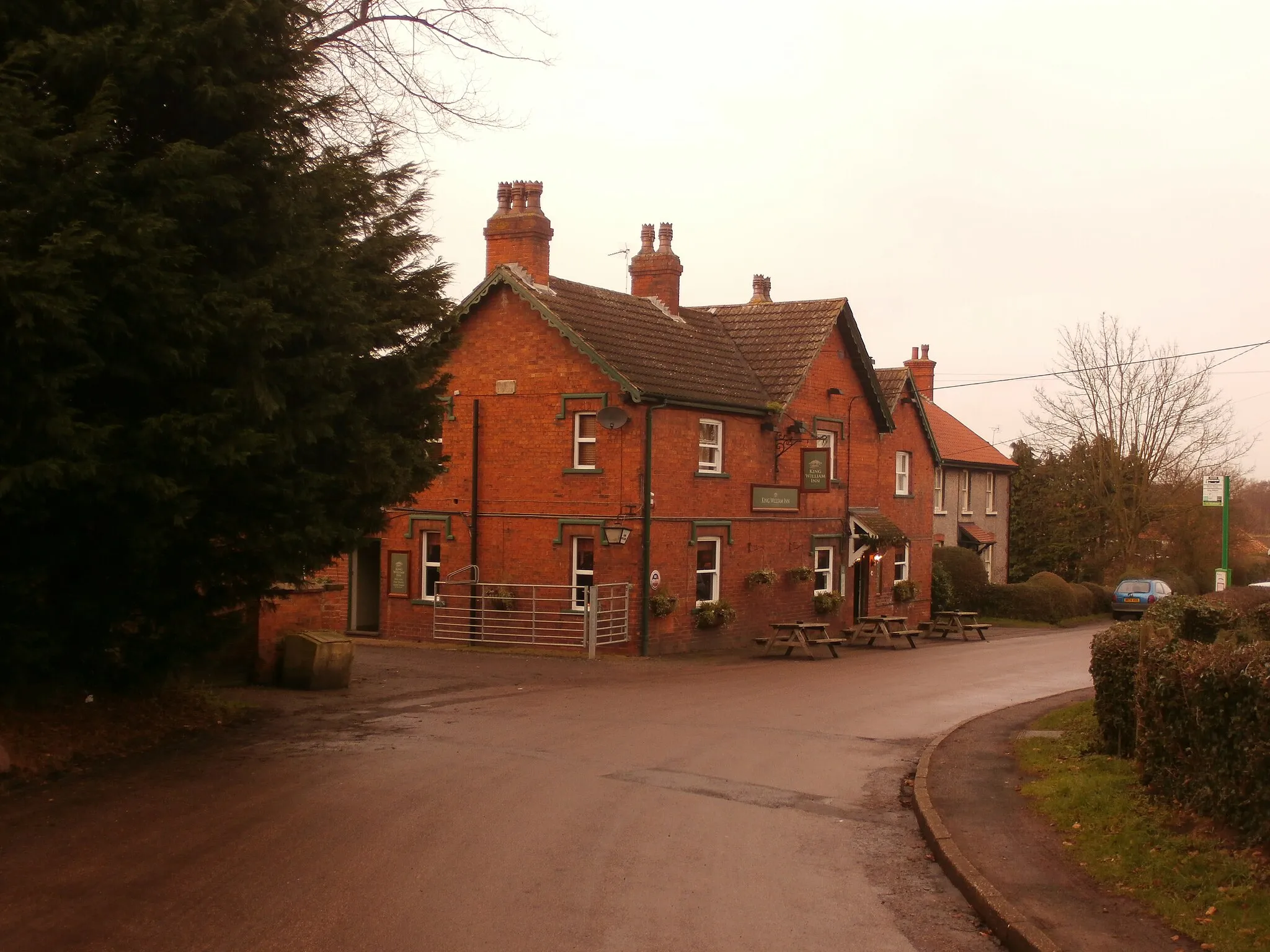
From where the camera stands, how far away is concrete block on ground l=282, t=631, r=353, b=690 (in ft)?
57.7

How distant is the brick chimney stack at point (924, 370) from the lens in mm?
51969

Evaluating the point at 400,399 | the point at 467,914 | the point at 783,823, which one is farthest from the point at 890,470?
the point at 467,914

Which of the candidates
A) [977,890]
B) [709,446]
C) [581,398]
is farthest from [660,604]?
[977,890]

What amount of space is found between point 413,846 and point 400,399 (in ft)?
20.9

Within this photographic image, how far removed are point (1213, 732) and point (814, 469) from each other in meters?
23.2

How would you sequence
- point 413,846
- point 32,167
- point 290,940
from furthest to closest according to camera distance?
point 32,167 < point 413,846 < point 290,940

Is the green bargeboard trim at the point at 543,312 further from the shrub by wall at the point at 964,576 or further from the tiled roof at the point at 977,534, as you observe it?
the tiled roof at the point at 977,534

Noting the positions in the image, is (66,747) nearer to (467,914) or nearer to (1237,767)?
(467,914)

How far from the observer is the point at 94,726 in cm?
1255

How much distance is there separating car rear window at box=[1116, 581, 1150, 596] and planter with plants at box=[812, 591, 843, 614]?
17.8 metres

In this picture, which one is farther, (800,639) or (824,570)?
(824,570)

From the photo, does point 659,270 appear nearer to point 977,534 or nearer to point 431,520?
point 431,520

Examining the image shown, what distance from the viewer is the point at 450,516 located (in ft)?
93.6

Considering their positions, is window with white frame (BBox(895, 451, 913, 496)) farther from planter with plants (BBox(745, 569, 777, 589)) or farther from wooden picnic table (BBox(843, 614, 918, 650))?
planter with plants (BBox(745, 569, 777, 589))
